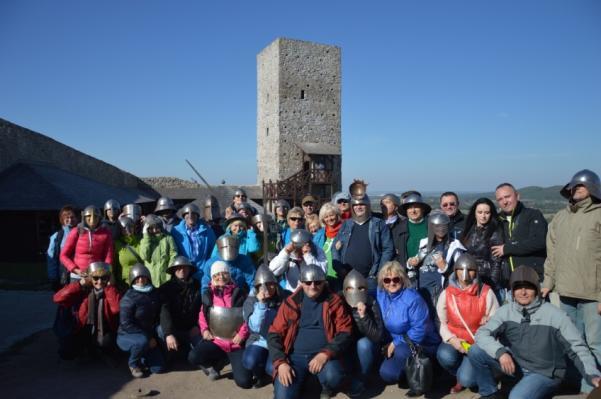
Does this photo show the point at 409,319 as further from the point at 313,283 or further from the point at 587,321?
the point at 587,321

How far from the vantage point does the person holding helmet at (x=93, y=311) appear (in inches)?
185

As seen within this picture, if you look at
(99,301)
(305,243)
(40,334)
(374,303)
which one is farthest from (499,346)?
(40,334)

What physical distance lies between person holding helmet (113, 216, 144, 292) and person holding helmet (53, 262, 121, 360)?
21.7 inches

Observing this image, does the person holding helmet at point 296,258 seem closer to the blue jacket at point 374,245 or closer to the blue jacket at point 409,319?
the blue jacket at point 374,245

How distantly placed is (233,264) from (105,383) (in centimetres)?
174

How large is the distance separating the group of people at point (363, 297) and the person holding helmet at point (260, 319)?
0.01 meters

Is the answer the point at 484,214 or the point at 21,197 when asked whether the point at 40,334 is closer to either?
the point at 484,214

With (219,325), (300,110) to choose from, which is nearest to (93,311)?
(219,325)

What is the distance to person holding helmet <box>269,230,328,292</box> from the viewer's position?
4.55 m

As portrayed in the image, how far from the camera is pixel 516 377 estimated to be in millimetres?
3734

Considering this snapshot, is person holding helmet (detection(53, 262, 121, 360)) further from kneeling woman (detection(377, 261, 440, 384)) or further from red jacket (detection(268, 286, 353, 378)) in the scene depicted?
kneeling woman (detection(377, 261, 440, 384))

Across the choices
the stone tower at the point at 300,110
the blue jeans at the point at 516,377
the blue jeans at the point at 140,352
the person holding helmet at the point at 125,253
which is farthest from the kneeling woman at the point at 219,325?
the stone tower at the point at 300,110

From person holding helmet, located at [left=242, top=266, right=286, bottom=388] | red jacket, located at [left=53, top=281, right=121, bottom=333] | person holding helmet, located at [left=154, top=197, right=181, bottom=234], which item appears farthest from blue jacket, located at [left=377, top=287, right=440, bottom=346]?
person holding helmet, located at [left=154, top=197, right=181, bottom=234]

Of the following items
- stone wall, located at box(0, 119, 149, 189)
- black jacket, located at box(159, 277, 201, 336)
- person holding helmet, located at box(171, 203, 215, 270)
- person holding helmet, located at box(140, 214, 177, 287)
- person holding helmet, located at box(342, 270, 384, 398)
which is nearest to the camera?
person holding helmet, located at box(342, 270, 384, 398)
